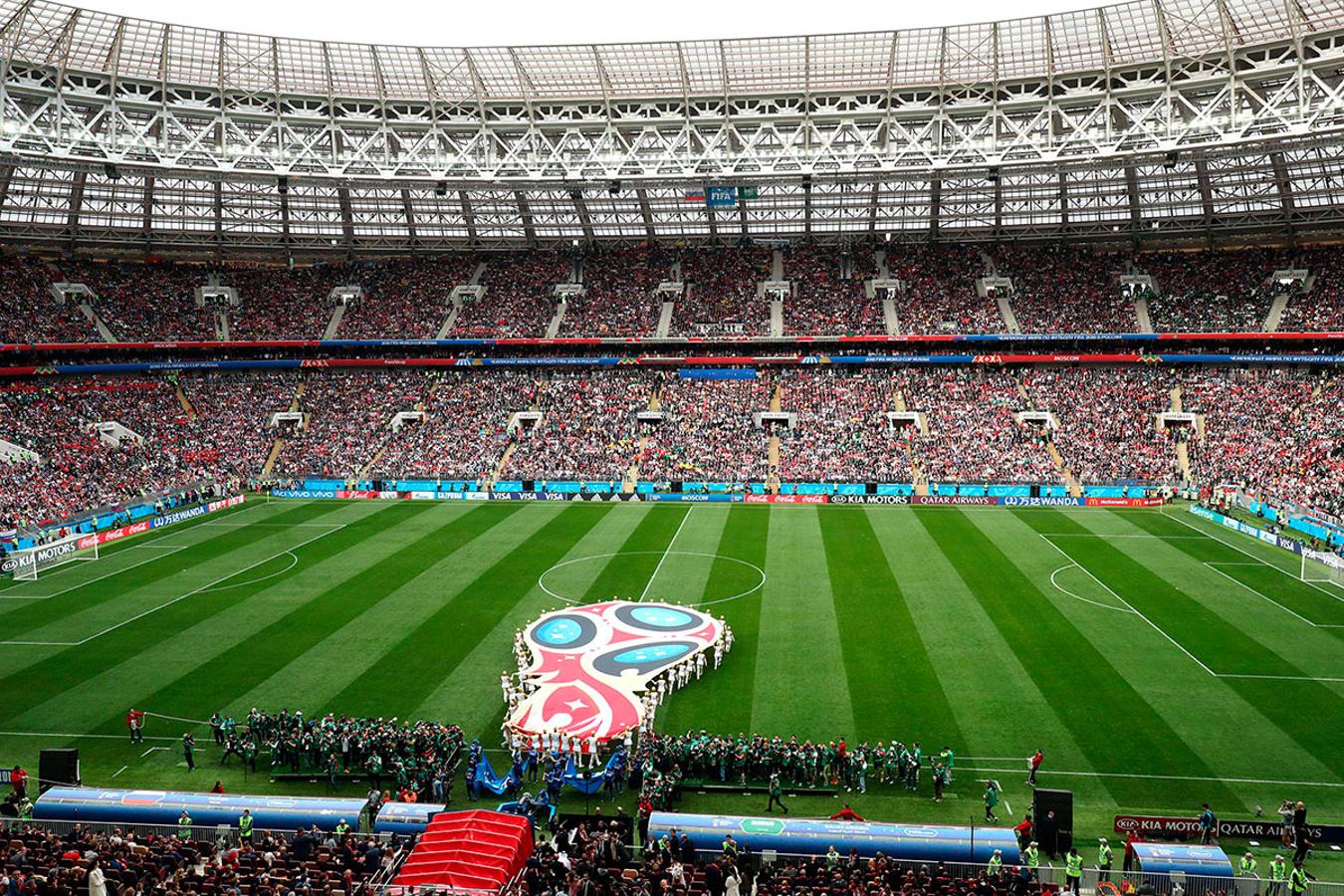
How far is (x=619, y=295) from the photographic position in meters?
73.5

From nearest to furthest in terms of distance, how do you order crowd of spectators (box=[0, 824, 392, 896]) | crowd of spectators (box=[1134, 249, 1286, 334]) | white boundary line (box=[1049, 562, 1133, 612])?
crowd of spectators (box=[0, 824, 392, 896])
white boundary line (box=[1049, 562, 1133, 612])
crowd of spectators (box=[1134, 249, 1286, 334])

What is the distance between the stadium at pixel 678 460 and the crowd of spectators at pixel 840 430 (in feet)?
1.25

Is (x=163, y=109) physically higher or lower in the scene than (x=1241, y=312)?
higher

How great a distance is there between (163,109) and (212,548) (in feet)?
80.5

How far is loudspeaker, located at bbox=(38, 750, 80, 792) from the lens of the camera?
71.9ft

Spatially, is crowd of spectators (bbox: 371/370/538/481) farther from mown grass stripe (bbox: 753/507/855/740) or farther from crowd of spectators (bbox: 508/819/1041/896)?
A: crowd of spectators (bbox: 508/819/1041/896)

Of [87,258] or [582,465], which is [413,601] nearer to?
[582,465]

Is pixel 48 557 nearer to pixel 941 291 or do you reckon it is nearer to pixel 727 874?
pixel 727 874

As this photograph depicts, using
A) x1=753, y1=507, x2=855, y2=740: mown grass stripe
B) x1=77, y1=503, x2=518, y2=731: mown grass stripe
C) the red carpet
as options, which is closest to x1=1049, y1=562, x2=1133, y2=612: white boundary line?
x1=753, y1=507, x2=855, y2=740: mown grass stripe

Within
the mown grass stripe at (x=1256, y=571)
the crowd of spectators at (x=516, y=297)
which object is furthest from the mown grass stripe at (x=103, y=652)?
the mown grass stripe at (x=1256, y=571)

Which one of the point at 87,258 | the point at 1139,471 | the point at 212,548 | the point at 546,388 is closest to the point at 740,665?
the point at 212,548

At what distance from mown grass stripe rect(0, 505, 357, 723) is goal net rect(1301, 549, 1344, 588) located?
43597 mm

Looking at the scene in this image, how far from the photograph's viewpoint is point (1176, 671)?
93.5 feet

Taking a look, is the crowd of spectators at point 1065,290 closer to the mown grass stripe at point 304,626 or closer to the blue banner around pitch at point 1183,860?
the mown grass stripe at point 304,626
